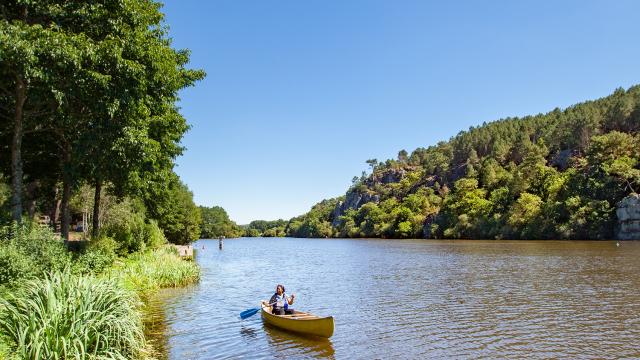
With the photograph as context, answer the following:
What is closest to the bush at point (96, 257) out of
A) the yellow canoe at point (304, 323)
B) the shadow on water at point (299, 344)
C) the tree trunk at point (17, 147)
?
the tree trunk at point (17, 147)

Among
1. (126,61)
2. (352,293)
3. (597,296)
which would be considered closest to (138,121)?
(126,61)

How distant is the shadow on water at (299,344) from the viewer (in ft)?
54.0

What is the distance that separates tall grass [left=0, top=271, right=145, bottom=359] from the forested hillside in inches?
3887

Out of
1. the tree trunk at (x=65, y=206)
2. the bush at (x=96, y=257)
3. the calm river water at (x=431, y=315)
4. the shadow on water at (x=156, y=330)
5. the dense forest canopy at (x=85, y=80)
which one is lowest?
the calm river water at (x=431, y=315)

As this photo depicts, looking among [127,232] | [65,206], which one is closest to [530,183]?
[127,232]

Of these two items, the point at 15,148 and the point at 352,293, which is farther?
the point at 352,293

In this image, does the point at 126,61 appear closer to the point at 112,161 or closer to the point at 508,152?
the point at 112,161

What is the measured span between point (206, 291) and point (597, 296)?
77.5 feet

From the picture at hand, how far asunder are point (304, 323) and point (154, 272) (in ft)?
50.3

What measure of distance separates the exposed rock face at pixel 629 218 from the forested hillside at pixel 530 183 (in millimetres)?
3128

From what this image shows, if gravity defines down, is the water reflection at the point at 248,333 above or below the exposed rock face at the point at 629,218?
below

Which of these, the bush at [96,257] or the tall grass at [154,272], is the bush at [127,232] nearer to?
the tall grass at [154,272]

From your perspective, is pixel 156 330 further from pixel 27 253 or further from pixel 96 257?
pixel 96 257

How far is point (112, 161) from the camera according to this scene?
21.3m
